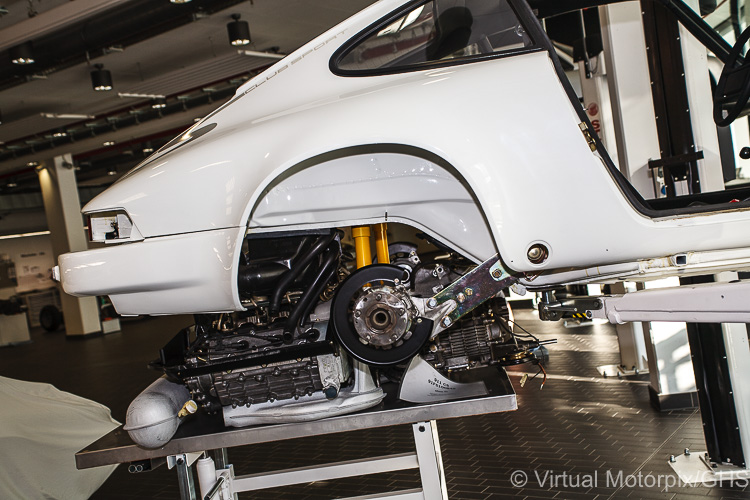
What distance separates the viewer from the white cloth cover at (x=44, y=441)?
3.55 metres

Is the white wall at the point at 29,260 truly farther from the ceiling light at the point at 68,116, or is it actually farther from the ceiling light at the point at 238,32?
the ceiling light at the point at 238,32

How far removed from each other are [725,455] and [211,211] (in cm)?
322

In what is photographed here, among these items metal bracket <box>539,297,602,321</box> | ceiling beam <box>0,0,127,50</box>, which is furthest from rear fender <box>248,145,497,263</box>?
ceiling beam <box>0,0,127,50</box>

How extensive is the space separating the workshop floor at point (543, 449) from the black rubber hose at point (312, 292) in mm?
1726

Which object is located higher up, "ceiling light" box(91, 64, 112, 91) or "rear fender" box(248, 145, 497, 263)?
"ceiling light" box(91, 64, 112, 91)

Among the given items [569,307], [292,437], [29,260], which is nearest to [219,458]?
[292,437]

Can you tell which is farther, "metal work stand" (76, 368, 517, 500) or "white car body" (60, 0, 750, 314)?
"metal work stand" (76, 368, 517, 500)

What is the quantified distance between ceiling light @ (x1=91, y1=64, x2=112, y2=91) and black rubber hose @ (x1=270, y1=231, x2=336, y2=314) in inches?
305

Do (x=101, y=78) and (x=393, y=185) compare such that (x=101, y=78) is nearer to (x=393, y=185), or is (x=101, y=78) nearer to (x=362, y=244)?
(x=362, y=244)

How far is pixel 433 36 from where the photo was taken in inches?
88.4

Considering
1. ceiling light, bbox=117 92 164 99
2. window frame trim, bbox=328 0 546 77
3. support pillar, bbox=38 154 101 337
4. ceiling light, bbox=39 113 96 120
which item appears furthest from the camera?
support pillar, bbox=38 154 101 337

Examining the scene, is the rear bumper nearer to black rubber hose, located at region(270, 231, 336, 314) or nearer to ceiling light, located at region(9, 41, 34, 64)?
black rubber hose, located at region(270, 231, 336, 314)

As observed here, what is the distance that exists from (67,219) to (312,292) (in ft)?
46.2

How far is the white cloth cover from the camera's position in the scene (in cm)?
355
